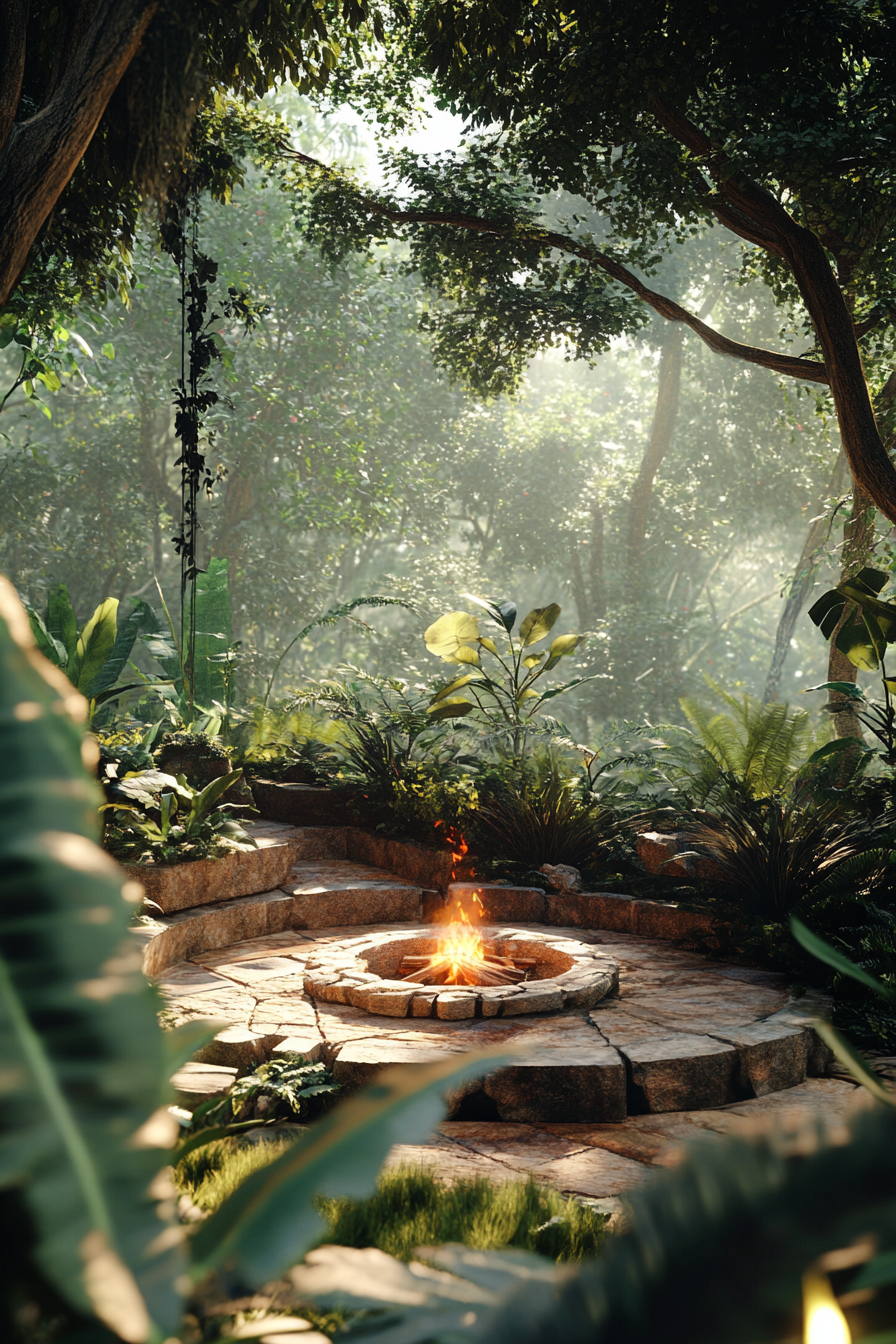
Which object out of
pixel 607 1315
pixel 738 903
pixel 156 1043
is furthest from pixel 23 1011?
pixel 738 903

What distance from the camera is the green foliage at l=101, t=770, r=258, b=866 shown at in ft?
17.5

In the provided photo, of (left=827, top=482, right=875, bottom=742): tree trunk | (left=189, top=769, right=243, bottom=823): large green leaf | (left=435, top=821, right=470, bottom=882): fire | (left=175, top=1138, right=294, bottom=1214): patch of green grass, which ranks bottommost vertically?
(left=175, top=1138, right=294, bottom=1214): patch of green grass

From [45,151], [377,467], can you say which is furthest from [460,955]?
[377,467]

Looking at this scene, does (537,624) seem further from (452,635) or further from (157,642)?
(157,642)

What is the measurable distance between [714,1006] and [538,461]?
1940 cm

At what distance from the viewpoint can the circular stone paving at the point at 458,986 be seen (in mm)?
4133

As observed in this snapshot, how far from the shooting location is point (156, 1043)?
566 mm

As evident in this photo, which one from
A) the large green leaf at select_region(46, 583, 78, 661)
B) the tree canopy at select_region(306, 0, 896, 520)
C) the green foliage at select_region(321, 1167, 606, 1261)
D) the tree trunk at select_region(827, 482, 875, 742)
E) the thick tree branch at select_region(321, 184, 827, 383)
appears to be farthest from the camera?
the tree trunk at select_region(827, 482, 875, 742)

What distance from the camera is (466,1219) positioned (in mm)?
2381

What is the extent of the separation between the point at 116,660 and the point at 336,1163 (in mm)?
6647

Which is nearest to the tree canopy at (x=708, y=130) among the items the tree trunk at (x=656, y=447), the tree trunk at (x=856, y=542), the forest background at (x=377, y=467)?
the tree trunk at (x=856, y=542)

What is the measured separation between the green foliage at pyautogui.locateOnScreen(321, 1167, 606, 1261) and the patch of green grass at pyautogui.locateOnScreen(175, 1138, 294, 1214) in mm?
257

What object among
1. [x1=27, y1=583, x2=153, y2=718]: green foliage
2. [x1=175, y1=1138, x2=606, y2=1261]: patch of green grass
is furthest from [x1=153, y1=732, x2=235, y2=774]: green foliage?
[x1=175, y1=1138, x2=606, y2=1261]: patch of green grass

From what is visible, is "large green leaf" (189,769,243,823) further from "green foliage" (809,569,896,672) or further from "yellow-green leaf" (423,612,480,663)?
"green foliage" (809,569,896,672)
